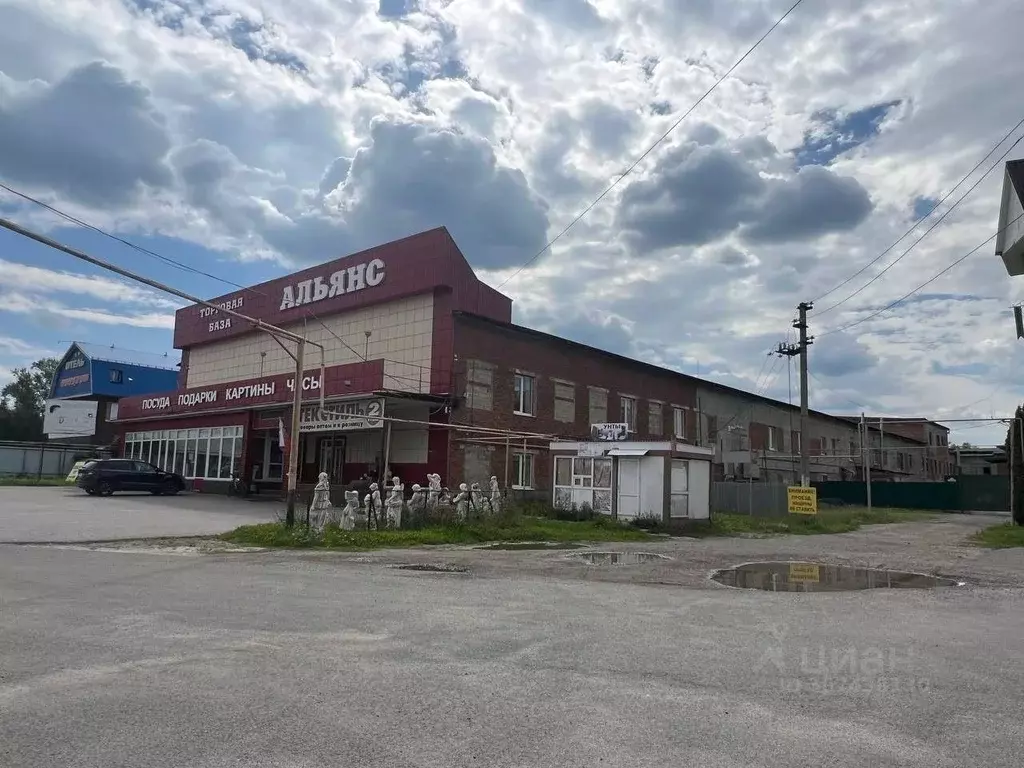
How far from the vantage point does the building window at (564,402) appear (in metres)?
35.4

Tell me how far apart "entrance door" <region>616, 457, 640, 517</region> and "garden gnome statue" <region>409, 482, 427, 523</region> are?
23.9 feet

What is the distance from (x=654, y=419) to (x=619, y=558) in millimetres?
26913

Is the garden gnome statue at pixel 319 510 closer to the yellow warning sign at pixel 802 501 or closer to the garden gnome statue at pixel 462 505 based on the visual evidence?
the garden gnome statue at pixel 462 505

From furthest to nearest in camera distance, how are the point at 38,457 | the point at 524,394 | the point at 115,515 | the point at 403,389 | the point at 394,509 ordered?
the point at 38,457, the point at 524,394, the point at 403,389, the point at 115,515, the point at 394,509

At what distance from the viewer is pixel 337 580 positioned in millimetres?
11727

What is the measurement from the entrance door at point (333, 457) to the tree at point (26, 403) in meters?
55.8

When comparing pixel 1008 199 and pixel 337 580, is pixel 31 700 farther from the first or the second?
pixel 1008 199

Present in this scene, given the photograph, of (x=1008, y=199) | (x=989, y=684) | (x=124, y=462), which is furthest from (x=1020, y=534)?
(x=124, y=462)

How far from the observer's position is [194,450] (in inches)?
1555

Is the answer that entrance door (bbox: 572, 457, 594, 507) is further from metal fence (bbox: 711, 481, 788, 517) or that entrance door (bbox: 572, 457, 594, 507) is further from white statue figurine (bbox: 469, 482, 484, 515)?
metal fence (bbox: 711, 481, 788, 517)

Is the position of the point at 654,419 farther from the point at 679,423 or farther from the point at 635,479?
the point at 635,479

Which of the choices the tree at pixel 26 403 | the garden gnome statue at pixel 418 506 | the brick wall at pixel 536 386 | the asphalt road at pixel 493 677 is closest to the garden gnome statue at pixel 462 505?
the garden gnome statue at pixel 418 506

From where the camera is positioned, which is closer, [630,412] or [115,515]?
[115,515]

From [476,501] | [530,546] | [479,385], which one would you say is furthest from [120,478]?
[530,546]
